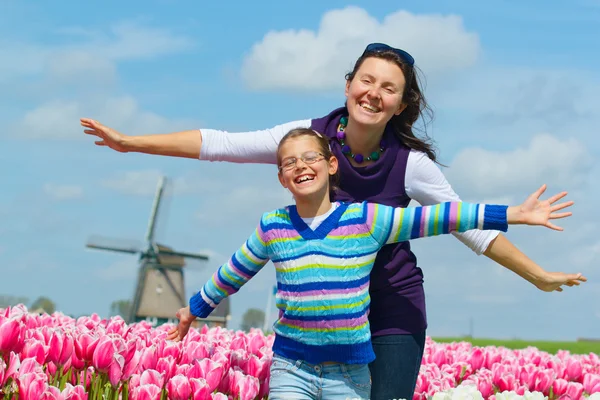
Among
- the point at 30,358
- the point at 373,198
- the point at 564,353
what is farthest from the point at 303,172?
the point at 564,353

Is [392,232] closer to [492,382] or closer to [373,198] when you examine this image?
[373,198]

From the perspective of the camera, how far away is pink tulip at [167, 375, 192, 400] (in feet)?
13.8

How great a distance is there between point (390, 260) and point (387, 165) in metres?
0.54

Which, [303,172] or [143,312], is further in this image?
[143,312]

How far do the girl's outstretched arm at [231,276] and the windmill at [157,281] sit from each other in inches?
1445

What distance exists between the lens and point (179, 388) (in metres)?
4.23

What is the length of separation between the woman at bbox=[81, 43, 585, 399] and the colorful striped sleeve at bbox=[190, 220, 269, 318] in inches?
20.6

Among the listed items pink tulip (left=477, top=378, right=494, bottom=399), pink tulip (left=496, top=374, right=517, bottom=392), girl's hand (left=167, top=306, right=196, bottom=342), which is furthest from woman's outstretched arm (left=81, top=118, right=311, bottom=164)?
pink tulip (left=496, top=374, right=517, bottom=392)

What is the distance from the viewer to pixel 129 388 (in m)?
4.43

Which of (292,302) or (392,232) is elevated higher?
(392,232)

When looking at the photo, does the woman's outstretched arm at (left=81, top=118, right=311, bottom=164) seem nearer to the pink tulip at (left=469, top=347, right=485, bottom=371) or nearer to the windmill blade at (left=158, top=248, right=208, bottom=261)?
the pink tulip at (left=469, top=347, right=485, bottom=371)

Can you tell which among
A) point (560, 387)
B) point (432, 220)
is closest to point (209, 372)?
point (432, 220)

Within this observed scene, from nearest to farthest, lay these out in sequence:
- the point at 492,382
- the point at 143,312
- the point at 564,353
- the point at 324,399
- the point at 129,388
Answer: the point at 324,399 < the point at 129,388 < the point at 492,382 < the point at 564,353 < the point at 143,312

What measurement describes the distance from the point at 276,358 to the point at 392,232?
3.01ft
